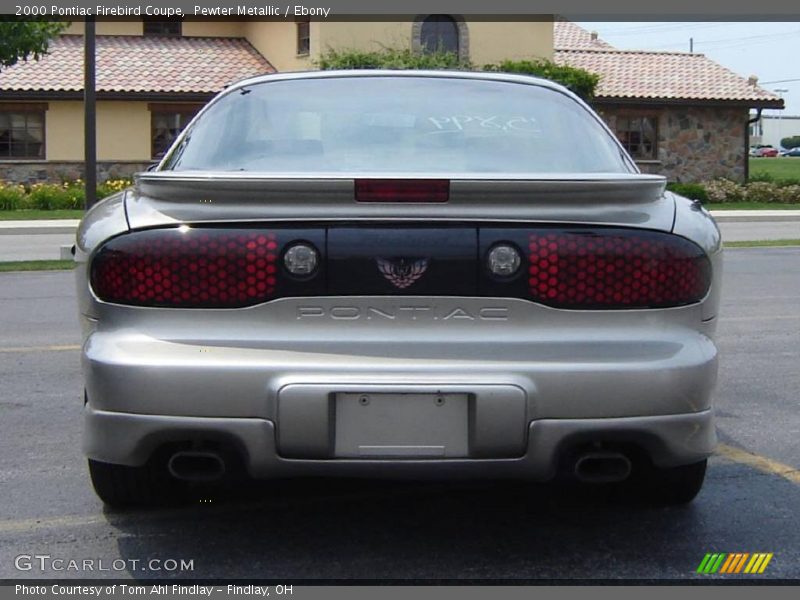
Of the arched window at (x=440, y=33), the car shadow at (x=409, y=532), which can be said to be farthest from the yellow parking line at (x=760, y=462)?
the arched window at (x=440, y=33)

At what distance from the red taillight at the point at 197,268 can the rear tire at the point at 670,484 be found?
5.17ft

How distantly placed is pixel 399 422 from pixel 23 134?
2947 centimetres

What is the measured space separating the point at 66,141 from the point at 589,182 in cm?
2910

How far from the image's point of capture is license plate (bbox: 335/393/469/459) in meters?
3.47

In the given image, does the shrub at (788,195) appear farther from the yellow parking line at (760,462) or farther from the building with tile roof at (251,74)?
the yellow parking line at (760,462)

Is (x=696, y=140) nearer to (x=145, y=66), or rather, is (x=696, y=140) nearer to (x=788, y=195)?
(x=788, y=195)

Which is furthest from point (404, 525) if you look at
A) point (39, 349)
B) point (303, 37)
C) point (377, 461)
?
point (303, 37)

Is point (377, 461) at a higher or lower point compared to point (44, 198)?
lower

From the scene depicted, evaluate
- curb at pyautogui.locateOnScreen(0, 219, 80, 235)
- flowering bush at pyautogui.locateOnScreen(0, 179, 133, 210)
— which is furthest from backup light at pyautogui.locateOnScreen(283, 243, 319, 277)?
flowering bush at pyautogui.locateOnScreen(0, 179, 133, 210)

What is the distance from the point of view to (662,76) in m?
36.6

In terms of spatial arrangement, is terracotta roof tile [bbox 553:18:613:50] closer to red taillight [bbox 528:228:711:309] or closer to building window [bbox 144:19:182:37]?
building window [bbox 144:19:182:37]

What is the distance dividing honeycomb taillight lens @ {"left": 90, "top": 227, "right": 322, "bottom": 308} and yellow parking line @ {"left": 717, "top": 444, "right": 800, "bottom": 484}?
2478 mm

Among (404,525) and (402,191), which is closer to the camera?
(402,191)

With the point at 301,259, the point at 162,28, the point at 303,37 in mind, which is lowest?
the point at 301,259
